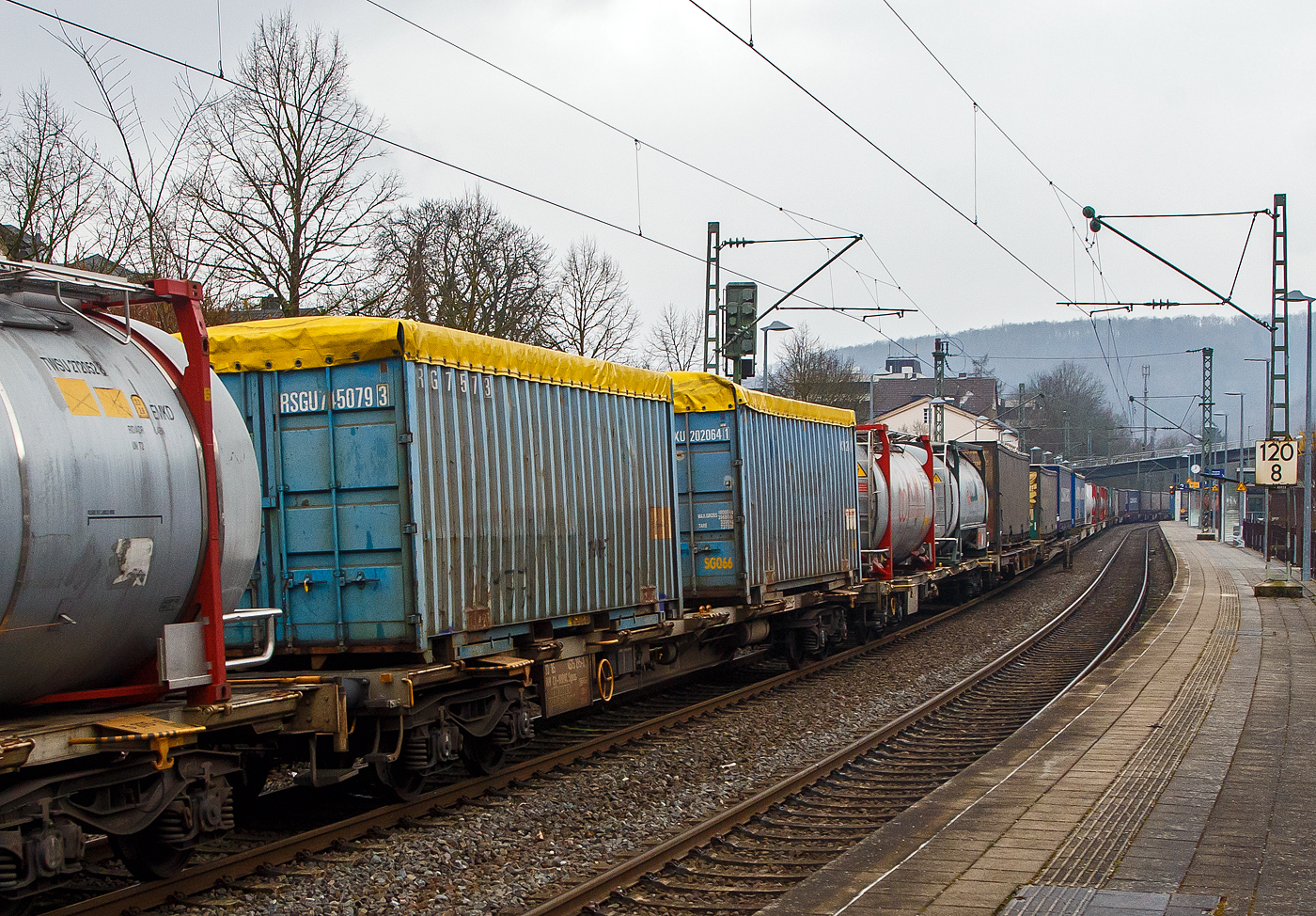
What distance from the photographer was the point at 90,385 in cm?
550

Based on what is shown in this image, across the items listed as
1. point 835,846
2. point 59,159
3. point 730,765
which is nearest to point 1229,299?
point 730,765

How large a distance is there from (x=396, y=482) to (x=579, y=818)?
2.66 meters

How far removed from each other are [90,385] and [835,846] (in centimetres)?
521

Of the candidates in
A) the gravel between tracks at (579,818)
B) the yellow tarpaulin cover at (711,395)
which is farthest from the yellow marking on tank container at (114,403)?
the yellow tarpaulin cover at (711,395)

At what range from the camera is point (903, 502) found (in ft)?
65.4

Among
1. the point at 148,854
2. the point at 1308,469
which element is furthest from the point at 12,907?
the point at 1308,469

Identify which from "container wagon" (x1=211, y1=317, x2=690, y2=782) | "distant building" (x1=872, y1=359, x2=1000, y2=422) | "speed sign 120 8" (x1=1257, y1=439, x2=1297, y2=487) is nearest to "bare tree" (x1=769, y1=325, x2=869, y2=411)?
"speed sign 120 8" (x1=1257, y1=439, x2=1297, y2=487)

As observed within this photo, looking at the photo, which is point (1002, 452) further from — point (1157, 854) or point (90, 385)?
point (90, 385)

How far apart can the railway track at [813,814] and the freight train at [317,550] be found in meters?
1.93

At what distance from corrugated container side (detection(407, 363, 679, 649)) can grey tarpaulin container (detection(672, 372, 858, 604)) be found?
5.01ft

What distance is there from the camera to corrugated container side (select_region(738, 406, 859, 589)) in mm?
Result: 13797

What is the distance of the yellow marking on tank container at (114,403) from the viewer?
5.52m

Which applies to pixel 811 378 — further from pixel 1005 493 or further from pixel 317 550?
pixel 317 550

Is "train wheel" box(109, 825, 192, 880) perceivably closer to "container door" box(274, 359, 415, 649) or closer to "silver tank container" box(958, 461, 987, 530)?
"container door" box(274, 359, 415, 649)
